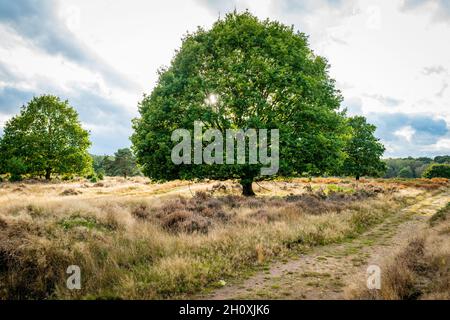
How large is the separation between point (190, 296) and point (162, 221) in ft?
21.1

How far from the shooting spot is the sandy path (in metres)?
6.46

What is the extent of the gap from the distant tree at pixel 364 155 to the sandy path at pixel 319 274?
3857cm

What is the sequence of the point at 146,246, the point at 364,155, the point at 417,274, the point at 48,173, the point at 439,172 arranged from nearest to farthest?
the point at 417,274 → the point at 146,246 → the point at 48,173 → the point at 364,155 → the point at 439,172

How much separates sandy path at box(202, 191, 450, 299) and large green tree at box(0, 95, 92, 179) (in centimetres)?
3561

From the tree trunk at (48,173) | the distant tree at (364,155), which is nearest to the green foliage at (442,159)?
the distant tree at (364,155)

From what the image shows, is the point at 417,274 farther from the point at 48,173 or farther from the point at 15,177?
the point at 15,177

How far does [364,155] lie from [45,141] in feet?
155

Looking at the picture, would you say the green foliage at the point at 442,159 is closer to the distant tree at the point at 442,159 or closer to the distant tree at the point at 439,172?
the distant tree at the point at 442,159

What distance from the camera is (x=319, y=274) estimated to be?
780 centimetres

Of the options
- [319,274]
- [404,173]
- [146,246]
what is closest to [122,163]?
[146,246]

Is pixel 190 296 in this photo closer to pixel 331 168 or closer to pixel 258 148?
pixel 258 148

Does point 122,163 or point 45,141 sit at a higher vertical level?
point 45,141

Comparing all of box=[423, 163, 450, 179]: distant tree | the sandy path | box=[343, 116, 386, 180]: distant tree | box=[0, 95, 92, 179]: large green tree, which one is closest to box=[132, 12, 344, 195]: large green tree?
the sandy path

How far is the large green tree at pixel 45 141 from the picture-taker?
35719mm
